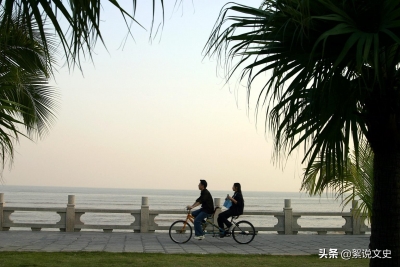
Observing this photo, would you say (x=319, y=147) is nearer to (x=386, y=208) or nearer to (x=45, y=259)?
(x=386, y=208)

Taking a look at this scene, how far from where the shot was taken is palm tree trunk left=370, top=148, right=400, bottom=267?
21.4ft

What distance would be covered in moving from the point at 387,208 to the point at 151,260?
6.02 metres

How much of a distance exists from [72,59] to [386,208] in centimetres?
444

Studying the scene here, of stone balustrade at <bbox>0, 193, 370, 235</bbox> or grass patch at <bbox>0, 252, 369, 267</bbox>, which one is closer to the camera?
grass patch at <bbox>0, 252, 369, 267</bbox>

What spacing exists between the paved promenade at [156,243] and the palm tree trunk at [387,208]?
7.31 meters

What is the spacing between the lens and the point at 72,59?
338 cm

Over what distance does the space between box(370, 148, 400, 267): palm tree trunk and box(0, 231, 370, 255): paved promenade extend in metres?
7.31

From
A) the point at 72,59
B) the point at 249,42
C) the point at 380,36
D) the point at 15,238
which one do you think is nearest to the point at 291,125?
the point at 249,42

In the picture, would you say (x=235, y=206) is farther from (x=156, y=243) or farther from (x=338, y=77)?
(x=338, y=77)

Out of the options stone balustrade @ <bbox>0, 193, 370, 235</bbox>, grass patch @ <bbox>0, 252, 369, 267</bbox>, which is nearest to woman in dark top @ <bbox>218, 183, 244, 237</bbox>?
stone balustrade @ <bbox>0, 193, 370, 235</bbox>

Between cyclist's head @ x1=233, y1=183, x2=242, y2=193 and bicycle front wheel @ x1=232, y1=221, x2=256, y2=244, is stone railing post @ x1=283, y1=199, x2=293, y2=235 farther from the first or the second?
cyclist's head @ x1=233, y1=183, x2=242, y2=193

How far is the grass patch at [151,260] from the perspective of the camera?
10.9 meters

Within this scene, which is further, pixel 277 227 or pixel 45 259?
pixel 277 227

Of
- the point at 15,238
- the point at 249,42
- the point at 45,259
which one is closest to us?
the point at 249,42
